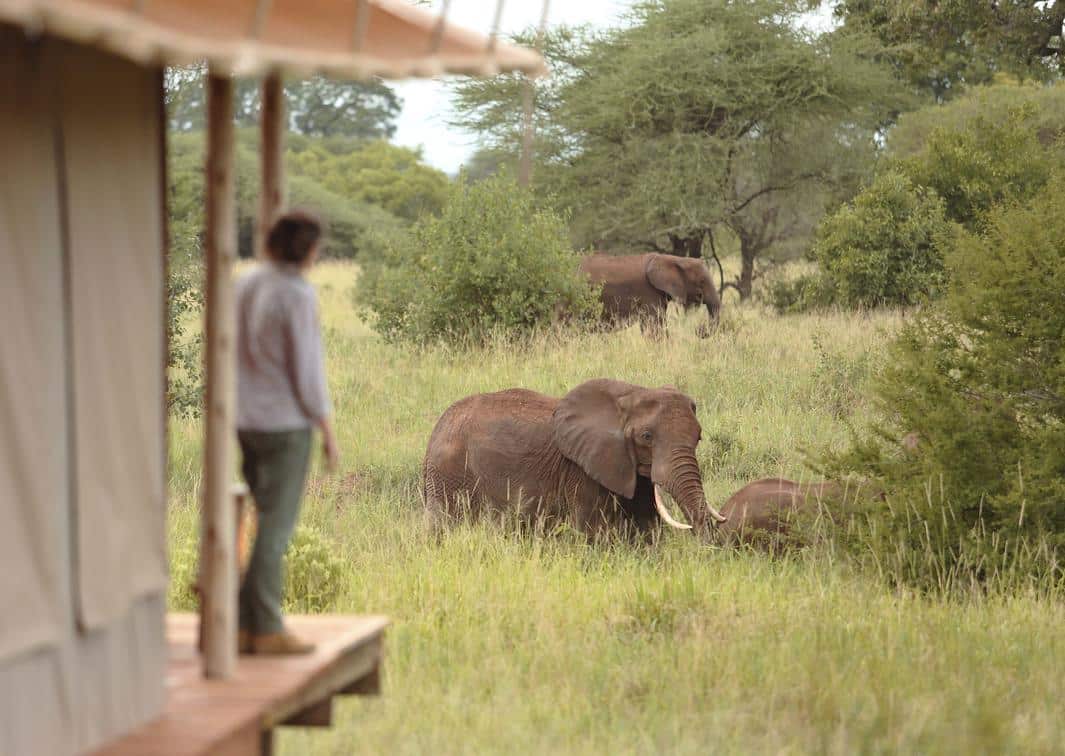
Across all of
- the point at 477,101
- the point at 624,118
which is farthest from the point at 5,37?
the point at 477,101

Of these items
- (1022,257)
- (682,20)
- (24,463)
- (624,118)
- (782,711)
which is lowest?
(782,711)

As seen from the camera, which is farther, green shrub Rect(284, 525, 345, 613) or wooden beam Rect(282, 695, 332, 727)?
green shrub Rect(284, 525, 345, 613)

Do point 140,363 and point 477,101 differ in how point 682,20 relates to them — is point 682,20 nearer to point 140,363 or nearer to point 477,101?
point 477,101

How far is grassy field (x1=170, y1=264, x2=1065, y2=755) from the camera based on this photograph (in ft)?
19.0

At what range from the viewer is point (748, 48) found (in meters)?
28.8

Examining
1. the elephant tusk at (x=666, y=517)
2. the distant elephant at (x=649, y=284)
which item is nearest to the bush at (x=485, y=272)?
the distant elephant at (x=649, y=284)

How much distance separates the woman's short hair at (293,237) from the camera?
14.2 feet

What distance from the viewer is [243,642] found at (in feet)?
15.1

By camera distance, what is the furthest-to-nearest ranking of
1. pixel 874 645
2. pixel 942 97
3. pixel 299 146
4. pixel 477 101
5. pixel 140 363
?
1. pixel 299 146
2. pixel 942 97
3. pixel 477 101
4. pixel 874 645
5. pixel 140 363

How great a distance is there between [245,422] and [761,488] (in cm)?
591

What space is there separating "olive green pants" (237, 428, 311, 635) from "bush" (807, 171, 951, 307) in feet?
55.1

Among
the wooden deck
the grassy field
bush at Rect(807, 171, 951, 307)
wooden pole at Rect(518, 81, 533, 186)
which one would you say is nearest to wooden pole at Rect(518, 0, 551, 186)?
wooden pole at Rect(518, 81, 533, 186)

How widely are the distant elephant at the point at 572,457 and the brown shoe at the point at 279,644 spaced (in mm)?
5372

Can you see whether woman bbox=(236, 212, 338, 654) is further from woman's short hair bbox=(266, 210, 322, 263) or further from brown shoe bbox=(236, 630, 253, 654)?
brown shoe bbox=(236, 630, 253, 654)
